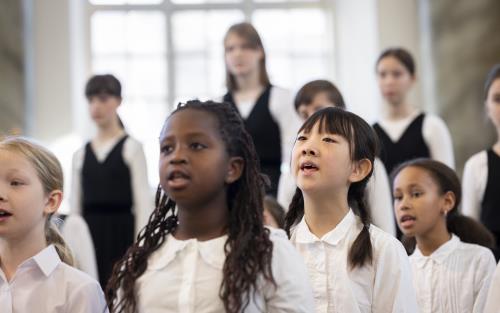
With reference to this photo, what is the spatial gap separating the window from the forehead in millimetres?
4802

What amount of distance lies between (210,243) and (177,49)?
4995mm

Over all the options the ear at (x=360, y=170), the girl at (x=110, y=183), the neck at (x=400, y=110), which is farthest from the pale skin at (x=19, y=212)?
the neck at (x=400, y=110)

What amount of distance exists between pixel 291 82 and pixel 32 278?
4704mm

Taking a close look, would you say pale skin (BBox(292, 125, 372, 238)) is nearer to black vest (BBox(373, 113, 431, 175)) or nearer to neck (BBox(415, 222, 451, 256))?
neck (BBox(415, 222, 451, 256))

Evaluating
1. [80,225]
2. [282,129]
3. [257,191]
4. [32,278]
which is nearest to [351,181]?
[257,191]

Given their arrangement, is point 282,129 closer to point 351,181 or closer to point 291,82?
point 351,181

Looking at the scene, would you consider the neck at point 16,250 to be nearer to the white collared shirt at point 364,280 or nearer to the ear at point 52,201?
the ear at point 52,201

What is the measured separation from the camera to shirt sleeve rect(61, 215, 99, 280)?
15.1 feet

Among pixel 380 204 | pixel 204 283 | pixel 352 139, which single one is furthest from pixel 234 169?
pixel 380 204

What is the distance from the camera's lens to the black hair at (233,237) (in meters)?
2.19

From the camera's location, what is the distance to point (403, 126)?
459 centimetres

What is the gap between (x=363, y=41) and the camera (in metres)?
6.86

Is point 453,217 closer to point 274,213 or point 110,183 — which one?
point 274,213

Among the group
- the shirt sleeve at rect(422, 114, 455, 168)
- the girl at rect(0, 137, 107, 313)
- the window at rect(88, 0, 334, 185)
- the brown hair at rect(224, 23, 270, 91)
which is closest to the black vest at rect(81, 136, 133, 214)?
the brown hair at rect(224, 23, 270, 91)
